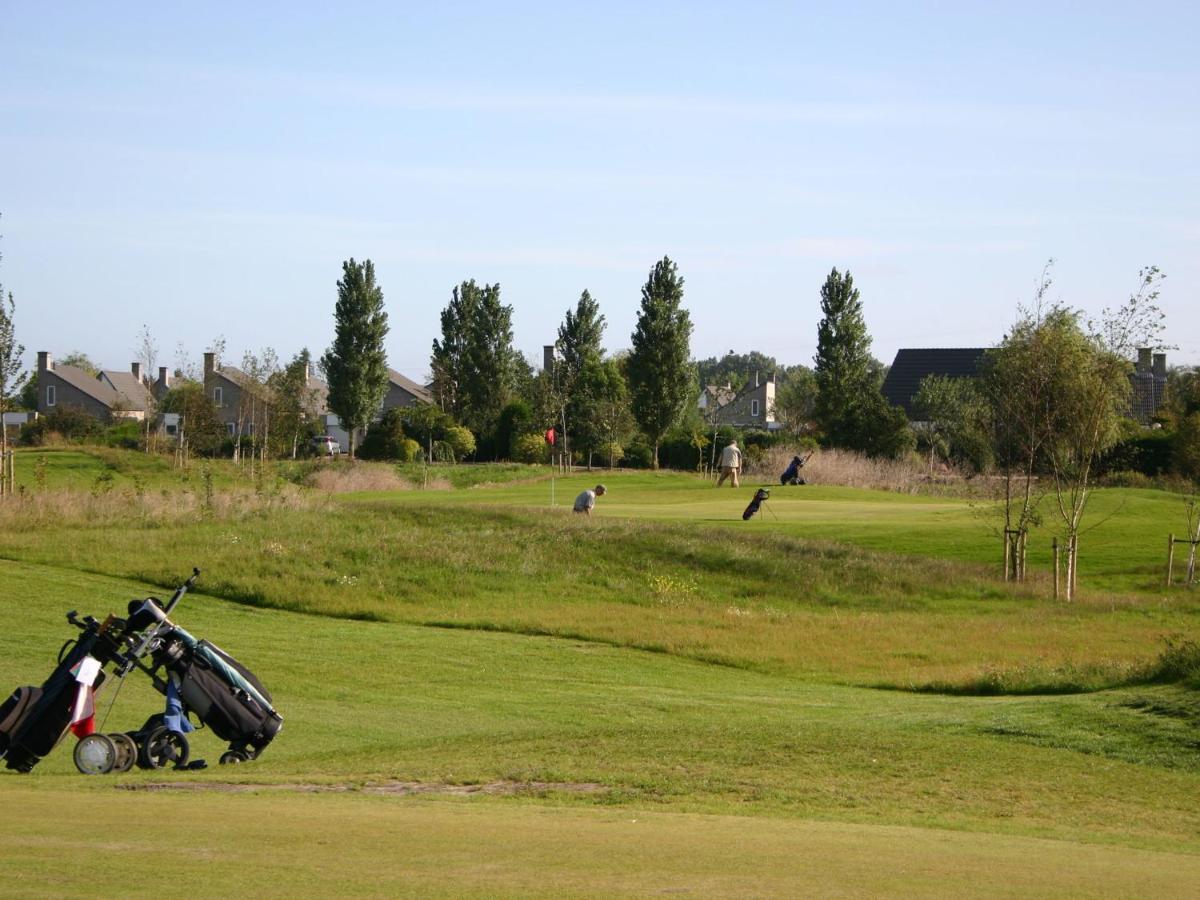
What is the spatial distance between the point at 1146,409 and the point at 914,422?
1319 cm

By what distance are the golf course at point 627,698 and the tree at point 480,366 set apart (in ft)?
141

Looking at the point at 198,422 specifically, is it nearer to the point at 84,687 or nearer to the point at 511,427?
the point at 511,427

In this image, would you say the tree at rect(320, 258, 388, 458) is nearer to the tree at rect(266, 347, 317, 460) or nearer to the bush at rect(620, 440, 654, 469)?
the tree at rect(266, 347, 317, 460)

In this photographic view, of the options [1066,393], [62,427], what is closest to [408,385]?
[62,427]

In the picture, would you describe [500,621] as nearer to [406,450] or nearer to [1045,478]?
[1045,478]

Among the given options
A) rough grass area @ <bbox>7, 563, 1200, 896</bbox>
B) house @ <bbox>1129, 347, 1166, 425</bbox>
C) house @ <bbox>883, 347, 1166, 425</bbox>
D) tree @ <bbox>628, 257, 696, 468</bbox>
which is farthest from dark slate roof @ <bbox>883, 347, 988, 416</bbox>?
rough grass area @ <bbox>7, 563, 1200, 896</bbox>

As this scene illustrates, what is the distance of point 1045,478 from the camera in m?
36.3

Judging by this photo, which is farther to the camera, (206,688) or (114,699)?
(206,688)

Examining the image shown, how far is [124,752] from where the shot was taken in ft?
38.8

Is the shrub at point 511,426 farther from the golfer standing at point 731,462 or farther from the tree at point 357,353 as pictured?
→ the golfer standing at point 731,462

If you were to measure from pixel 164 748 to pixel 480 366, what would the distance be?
7992cm

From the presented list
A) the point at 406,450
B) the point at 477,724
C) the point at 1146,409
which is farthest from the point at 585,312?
the point at 477,724

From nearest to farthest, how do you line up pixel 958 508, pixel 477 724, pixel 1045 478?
pixel 477 724 → pixel 1045 478 → pixel 958 508

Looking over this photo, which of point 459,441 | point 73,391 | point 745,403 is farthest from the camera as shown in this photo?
point 745,403
